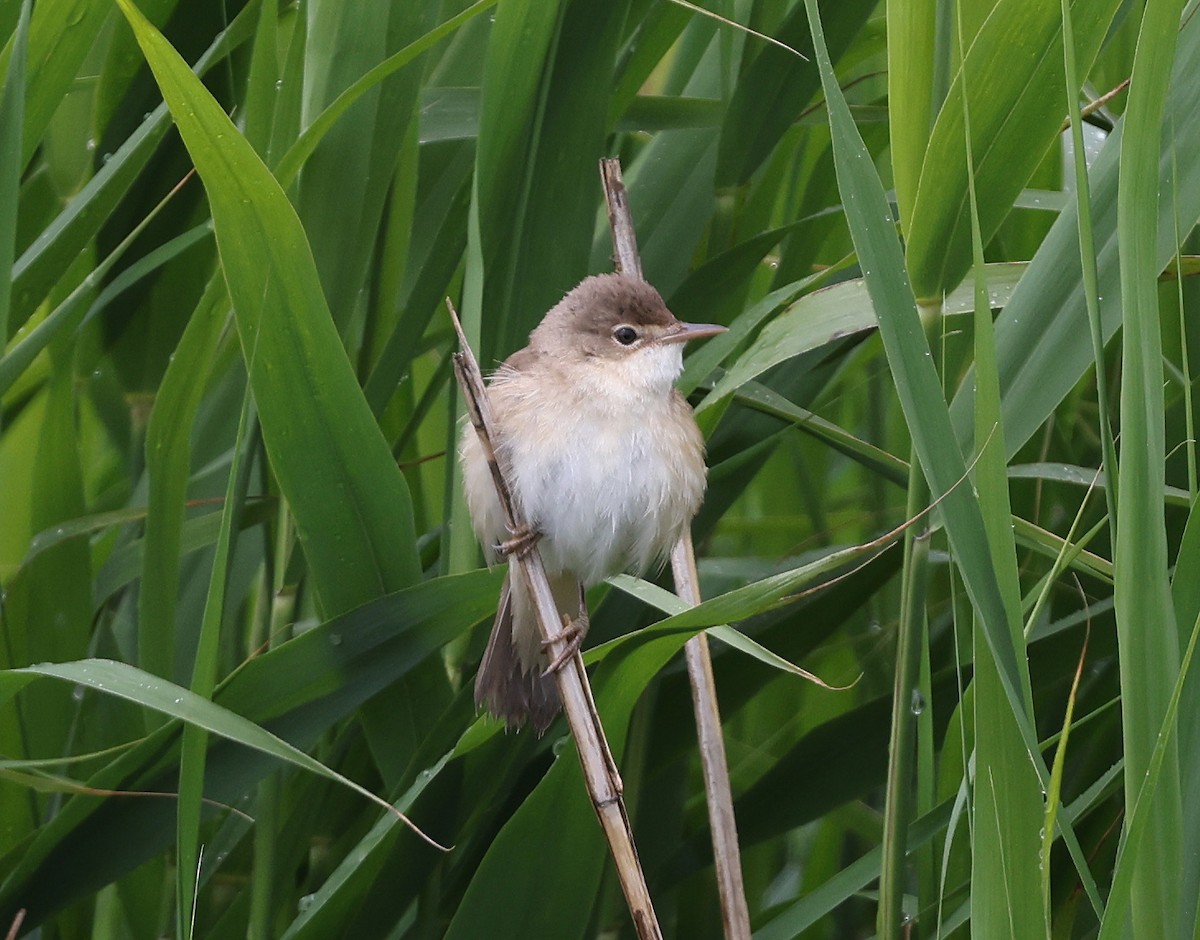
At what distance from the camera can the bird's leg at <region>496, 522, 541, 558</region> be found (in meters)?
1.41

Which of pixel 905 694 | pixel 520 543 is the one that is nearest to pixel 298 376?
pixel 520 543

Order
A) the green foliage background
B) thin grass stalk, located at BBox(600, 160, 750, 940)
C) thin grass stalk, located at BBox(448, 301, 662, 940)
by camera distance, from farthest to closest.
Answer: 1. thin grass stalk, located at BBox(600, 160, 750, 940)
2. thin grass stalk, located at BBox(448, 301, 662, 940)
3. the green foliage background

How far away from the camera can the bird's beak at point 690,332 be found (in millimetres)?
1662

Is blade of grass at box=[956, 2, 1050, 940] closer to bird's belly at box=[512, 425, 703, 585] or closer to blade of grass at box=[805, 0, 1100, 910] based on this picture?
blade of grass at box=[805, 0, 1100, 910]

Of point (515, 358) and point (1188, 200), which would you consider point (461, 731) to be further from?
point (1188, 200)

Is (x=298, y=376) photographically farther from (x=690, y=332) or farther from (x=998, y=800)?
(x=998, y=800)

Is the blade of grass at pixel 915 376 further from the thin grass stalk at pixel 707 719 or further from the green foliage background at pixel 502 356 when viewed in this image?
the thin grass stalk at pixel 707 719

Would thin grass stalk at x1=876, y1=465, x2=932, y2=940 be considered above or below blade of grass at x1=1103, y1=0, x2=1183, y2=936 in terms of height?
below

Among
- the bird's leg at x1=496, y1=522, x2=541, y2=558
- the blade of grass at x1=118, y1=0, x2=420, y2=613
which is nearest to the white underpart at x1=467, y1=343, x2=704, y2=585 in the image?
the bird's leg at x1=496, y1=522, x2=541, y2=558

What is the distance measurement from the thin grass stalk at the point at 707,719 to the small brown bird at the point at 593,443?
0.19ft

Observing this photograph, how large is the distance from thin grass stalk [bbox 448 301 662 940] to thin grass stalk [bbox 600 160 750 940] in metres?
0.16

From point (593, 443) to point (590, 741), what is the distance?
678mm

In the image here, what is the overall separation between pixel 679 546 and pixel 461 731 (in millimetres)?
369

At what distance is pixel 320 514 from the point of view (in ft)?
4.61
